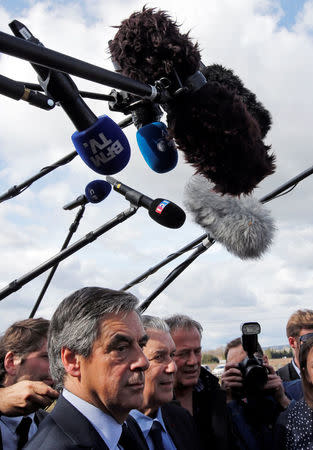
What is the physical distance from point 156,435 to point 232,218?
1235 mm

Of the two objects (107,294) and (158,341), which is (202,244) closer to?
(158,341)

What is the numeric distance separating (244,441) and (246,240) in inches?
43.5

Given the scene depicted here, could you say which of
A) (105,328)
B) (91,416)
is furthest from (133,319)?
(91,416)

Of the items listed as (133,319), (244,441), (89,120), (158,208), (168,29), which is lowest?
(244,441)

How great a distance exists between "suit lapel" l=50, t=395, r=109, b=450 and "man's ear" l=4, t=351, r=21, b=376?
910mm

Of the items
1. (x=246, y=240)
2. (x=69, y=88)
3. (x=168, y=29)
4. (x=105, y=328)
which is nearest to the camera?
(x=69, y=88)

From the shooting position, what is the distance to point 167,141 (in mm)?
1858

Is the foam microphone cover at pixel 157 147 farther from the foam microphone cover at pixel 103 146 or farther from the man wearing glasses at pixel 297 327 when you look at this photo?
the man wearing glasses at pixel 297 327

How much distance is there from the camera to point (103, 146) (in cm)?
168

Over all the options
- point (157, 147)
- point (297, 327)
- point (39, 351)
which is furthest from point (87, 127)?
point (297, 327)

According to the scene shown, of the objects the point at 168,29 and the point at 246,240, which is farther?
the point at 246,240

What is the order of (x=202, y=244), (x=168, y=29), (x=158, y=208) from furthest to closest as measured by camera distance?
(x=202, y=244) → (x=158, y=208) → (x=168, y=29)

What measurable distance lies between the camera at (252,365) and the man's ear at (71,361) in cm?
125

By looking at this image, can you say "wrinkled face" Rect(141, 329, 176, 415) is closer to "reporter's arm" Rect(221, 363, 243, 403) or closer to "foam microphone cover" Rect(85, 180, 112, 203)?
"reporter's arm" Rect(221, 363, 243, 403)
